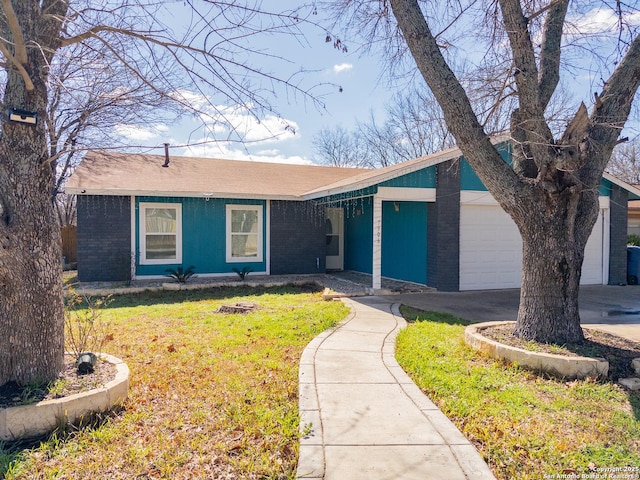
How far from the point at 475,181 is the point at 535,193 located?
6.11m

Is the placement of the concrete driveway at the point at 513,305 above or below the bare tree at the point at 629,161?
below

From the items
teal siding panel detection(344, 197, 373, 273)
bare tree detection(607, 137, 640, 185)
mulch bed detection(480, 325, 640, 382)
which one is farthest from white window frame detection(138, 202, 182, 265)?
bare tree detection(607, 137, 640, 185)

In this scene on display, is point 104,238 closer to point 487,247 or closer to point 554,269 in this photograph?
point 487,247

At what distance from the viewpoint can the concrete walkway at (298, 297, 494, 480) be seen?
8.95 feet

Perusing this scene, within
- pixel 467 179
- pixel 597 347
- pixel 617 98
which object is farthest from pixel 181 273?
pixel 617 98

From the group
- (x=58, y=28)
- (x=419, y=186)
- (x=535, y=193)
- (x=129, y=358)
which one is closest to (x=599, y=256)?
(x=419, y=186)

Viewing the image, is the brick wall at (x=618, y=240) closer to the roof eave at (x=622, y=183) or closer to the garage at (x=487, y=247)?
the roof eave at (x=622, y=183)

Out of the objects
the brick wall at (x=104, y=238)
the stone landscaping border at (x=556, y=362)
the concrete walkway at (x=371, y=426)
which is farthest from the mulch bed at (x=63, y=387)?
the brick wall at (x=104, y=238)

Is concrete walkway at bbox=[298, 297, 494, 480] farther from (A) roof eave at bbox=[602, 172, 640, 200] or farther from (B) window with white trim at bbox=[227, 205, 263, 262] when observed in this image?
(A) roof eave at bbox=[602, 172, 640, 200]

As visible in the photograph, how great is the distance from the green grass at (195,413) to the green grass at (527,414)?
1.39m

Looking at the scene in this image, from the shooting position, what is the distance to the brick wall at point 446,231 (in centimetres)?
1044

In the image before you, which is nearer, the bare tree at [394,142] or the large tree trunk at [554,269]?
the large tree trunk at [554,269]

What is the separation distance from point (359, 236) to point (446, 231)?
3.85 meters

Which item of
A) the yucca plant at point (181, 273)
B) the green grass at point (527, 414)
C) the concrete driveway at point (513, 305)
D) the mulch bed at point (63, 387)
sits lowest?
the green grass at point (527, 414)
